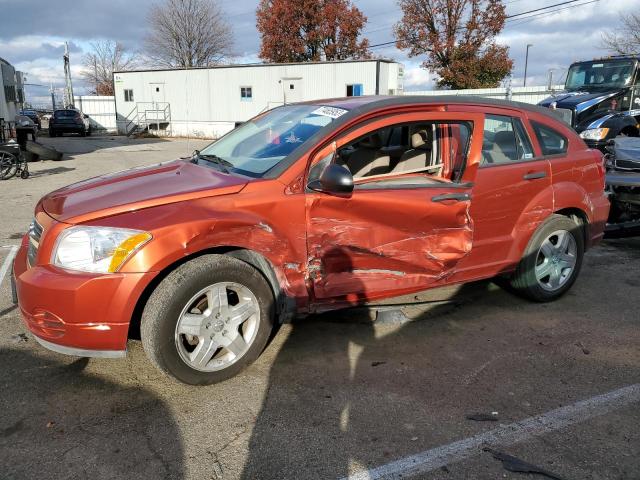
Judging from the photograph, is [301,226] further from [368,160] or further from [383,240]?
[368,160]

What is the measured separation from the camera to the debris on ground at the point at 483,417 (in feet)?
9.52

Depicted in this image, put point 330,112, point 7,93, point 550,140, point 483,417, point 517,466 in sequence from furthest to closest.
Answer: point 7,93 < point 550,140 < point 330,112 < point 483,417 < point 517,466

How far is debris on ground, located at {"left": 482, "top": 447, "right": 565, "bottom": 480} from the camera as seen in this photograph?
2.47 metres

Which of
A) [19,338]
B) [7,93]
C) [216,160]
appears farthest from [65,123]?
[216,160]

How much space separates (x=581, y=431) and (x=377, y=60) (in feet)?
79.4

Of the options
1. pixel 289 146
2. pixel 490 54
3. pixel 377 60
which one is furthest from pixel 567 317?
pixel 490 54

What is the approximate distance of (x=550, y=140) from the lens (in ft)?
14.6

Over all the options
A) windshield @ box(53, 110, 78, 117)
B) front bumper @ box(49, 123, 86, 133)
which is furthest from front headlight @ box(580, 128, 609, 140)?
windshield @ box(53, 110, 78, 117)

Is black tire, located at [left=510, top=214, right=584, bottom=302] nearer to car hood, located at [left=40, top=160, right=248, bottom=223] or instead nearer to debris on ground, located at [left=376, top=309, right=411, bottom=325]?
debris on ground, located at [left=376, top=309, right=411, bottom=325]

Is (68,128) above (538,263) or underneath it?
above

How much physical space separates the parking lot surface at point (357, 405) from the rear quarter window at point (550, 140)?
138cm

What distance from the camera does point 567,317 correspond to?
436 cm

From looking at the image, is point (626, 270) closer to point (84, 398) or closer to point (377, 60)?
point (84, 398)

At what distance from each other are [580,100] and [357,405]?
1078cm
